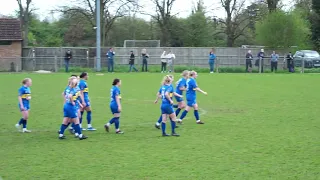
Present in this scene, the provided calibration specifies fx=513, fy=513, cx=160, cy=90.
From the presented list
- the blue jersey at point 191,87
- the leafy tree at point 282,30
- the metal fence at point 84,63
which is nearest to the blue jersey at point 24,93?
the blue jersey at point 191,87

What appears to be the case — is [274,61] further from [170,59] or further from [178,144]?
[178,144]

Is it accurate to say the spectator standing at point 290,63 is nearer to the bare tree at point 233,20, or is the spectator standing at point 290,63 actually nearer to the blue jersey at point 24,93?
the bare tree at point 233,20

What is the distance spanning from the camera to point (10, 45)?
44469 mm

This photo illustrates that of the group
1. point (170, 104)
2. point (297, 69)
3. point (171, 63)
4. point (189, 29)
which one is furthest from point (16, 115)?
point (189, 29)

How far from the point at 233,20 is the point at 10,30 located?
1068 inches

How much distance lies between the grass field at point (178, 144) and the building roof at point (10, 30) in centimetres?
2380

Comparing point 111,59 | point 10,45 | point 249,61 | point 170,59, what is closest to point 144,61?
point 170,59

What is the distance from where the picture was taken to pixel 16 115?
57.5ft

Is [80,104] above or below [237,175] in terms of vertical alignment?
above

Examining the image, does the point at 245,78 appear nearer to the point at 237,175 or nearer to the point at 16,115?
the point at 16,115

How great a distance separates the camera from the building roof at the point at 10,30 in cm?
4472

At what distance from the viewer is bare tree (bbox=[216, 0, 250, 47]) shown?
6016 cm

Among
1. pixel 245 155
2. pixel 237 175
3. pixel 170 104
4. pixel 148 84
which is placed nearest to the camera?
pixel 237 175

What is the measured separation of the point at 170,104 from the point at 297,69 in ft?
98.2
